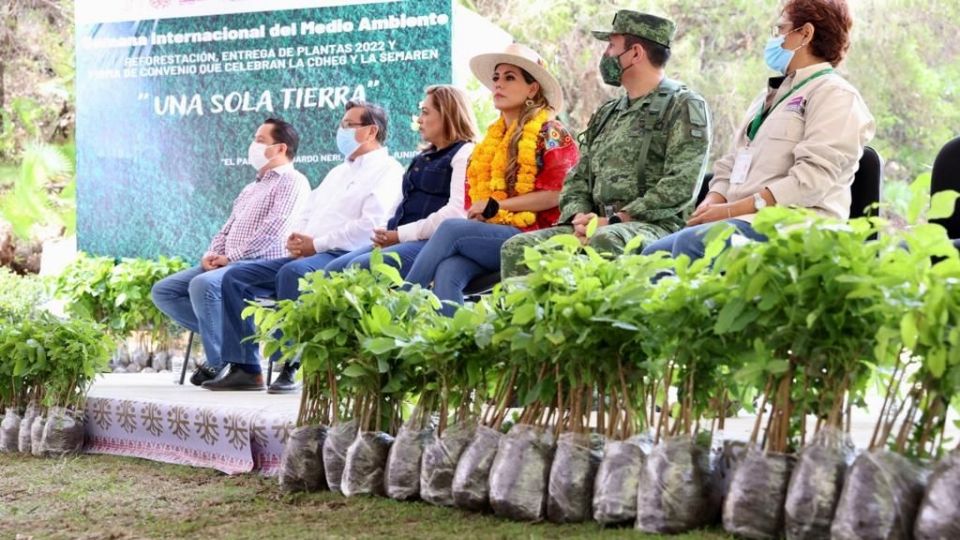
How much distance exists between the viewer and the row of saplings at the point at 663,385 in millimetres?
1997

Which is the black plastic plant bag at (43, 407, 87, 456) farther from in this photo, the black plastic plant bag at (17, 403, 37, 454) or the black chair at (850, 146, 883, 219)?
the black chair at (850, 146, 883, 219)

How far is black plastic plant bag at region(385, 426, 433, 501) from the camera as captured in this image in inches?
113

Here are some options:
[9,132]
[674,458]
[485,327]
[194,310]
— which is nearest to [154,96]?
[194,310]

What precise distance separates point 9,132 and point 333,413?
479 inches

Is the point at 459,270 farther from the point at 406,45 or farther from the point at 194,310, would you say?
the point at 406,45

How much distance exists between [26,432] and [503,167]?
1.80 metres

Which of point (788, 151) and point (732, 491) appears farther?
point (788, 151)

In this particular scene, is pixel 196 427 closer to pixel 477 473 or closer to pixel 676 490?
pixel 477 473

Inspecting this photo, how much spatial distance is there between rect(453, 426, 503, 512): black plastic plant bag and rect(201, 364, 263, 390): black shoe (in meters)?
2.58

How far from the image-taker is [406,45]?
6.62m

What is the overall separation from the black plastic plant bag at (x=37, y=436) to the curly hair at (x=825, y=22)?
8.69 feet

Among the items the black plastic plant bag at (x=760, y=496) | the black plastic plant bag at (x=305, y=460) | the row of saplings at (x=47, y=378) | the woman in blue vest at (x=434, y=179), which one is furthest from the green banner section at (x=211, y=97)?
the black plastic plant bag at (x=760, y=496)

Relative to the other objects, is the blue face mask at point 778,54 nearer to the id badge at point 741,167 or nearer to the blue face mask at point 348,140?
the id badge at point 741,167

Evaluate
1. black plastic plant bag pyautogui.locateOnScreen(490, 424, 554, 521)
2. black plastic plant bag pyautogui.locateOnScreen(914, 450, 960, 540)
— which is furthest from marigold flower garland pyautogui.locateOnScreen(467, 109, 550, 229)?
black plastic plant bag pyautogui.locateOnScreen(914, 450, 960, 540)
